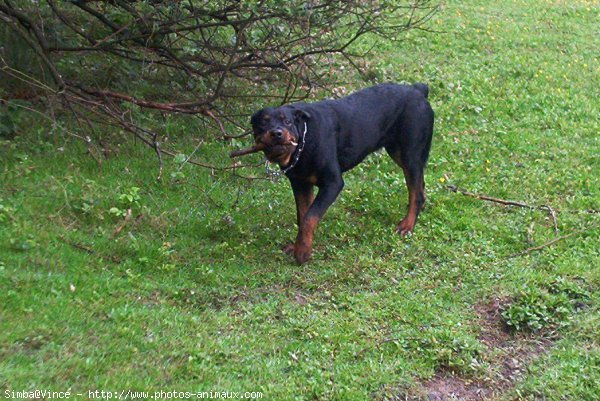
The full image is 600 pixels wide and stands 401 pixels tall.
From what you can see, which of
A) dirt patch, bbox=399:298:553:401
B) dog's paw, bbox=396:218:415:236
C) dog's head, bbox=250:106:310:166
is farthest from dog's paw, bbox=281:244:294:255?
dirt patch, bbox=399:298:553:401

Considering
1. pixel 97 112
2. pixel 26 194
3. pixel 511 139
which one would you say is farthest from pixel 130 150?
pixel 511 139

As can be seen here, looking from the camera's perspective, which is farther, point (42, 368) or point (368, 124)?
point (368, 124)

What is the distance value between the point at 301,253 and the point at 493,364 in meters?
1.97

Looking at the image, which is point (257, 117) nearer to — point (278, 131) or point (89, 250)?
point (278, 131)

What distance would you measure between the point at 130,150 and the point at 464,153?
3.98 m

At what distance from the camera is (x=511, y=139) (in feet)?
32.6

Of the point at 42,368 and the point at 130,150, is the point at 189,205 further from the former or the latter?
the point at 42,368

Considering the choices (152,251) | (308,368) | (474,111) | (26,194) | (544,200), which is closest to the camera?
(308,368)

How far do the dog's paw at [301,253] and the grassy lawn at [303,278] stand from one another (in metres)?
0.10

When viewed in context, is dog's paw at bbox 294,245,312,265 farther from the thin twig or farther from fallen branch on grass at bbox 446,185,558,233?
fallen branch on grass at bbox 446,185,558,233

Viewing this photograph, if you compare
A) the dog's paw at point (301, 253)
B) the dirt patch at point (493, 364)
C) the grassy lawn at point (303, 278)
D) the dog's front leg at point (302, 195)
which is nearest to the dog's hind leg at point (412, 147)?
the grassy lawn at point (303, 278)

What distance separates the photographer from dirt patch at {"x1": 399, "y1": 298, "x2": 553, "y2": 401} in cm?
509

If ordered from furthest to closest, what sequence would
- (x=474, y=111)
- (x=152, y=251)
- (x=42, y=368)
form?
(x=474, y=111), (x=152, y=251), (x=42, y=368)

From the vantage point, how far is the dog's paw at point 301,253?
668 centimetres
